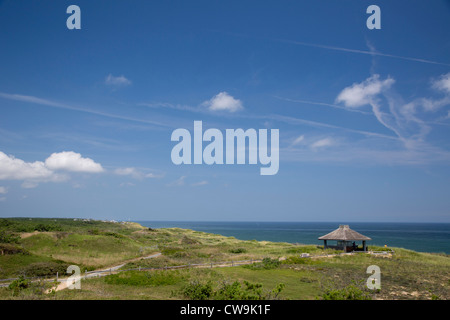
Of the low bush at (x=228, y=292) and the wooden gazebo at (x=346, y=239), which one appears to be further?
the wooden gazebo at (x=346, y=239)

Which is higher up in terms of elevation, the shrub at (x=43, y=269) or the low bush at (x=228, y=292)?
the low bush at (x=228, y=292)

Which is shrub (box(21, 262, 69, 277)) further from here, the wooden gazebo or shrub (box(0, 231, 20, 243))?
the wooden gazebo

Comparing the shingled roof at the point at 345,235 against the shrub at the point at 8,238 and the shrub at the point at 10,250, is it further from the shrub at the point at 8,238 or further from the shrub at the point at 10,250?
the shrub at the point at 8,238

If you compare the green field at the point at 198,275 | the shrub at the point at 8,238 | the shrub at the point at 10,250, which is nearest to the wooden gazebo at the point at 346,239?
the green field at the point at 198,275

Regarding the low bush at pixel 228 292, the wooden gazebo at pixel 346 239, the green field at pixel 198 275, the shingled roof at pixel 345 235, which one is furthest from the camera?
the shingled roof at pixel 345 235

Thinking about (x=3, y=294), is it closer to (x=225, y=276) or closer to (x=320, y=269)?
(x=225, y=276)

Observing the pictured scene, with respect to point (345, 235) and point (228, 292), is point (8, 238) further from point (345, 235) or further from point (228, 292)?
point (345, 235)

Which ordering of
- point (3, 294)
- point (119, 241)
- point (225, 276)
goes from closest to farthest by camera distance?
point (3, 294) → point (225, 276) → point (119, 241)

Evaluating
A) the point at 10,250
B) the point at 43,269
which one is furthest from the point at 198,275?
the point at 10,250

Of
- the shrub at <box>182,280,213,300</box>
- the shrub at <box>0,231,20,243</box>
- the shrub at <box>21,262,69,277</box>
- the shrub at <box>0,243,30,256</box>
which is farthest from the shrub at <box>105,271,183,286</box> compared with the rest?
the shrub at <box>0,231,20,243</box>
